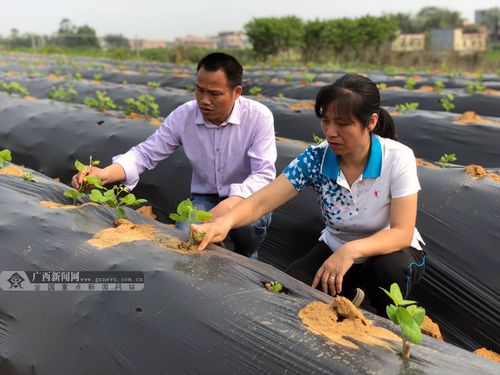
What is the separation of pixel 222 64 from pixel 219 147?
0.50m

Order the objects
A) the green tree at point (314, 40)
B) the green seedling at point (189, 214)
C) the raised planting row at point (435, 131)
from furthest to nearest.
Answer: the green tree at point (314, 40) < the raised planting row at point (435, 131) < the green seedling at point (189, 214)

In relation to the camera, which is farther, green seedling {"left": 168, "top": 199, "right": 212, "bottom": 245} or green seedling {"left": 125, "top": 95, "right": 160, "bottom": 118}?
green seedling {"left": 125, "top": 95, "right": 160, "bottom": 118}

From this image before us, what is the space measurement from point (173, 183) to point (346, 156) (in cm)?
176

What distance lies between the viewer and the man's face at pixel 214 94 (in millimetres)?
2258

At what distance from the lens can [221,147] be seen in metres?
2.59

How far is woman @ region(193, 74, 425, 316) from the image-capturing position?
177 centimetres

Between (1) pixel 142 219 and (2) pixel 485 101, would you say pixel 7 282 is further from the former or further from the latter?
(2) pixel 485 101

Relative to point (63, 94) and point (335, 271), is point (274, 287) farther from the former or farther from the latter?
point (63, 94)

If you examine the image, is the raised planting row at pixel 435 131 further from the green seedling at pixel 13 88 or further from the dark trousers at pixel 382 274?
the dark trousers at pixel 382 274

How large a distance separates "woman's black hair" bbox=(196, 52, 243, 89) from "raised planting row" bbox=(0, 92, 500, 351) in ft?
3.02

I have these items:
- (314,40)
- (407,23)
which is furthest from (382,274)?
(407,23)

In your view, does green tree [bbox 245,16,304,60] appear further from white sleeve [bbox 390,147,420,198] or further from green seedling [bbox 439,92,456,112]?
white sleeve [bbox 390,147,420,198]

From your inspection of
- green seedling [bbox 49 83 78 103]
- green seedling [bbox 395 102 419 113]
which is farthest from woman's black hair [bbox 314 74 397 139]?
green seedling [bbox 49 83 78 103]

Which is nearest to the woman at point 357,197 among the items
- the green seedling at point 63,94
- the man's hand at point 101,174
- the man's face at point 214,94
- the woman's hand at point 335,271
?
the woman's hand at point 335,271
